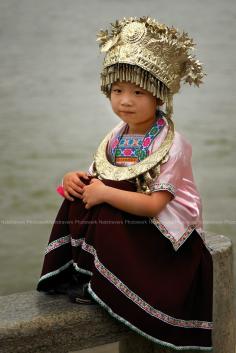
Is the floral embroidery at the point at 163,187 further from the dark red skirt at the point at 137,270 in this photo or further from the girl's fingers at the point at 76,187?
the girl's fingers at the point at 76,187

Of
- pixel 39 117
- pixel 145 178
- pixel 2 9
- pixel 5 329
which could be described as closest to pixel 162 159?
pixel 145 178

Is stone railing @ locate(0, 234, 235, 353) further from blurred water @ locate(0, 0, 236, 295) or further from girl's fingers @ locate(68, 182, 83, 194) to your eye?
blurred water @ locate(0, 0, 236, 295)

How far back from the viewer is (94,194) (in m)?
1.47

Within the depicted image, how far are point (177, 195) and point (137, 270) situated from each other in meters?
0.23

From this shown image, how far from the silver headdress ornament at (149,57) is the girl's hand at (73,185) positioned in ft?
0.79

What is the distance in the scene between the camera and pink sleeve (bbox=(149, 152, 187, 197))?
1.48 meters

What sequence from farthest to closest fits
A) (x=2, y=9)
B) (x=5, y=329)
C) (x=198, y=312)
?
(x=2, y=9) → (x=198, y=312) → (x=5, y=329)

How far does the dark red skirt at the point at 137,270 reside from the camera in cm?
144

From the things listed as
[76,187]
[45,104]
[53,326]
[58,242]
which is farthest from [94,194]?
[45,104]

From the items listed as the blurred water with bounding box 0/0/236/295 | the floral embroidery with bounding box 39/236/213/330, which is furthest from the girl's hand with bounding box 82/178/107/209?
the blurred water with bounding box 0/0/236/295

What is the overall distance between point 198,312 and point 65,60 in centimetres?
152

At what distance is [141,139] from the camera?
1568 mm

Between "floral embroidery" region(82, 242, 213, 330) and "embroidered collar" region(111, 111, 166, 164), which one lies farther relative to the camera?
"embroidered collar" region(111, 111, 166, 164)

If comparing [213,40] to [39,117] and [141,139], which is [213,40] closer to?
[39,117]
